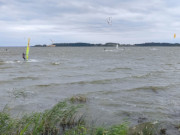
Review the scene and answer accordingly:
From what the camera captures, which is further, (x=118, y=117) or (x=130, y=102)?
(x=130, y=102)

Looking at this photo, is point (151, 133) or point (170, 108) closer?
point (151, 133)

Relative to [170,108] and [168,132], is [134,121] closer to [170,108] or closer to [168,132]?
[168,132]

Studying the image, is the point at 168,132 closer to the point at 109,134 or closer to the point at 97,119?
the point at 97,119

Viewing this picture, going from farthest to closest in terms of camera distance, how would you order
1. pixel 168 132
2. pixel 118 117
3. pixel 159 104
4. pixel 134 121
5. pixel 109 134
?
pixel 159 104
pixel 118 117
pixel 134 121
pixel 168 132
pixel 109 134

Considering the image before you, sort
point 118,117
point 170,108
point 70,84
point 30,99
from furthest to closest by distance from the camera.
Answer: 1. point 70,84
2. point 30,99
3. point 170,108
4. point 118,117

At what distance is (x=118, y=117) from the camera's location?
839 centimetres

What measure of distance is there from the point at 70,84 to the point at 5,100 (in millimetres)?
5555

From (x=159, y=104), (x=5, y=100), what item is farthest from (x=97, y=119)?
(x=5, y=100)

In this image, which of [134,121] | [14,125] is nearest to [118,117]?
[134,121]

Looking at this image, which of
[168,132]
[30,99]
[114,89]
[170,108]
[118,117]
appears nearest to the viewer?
[168,132]

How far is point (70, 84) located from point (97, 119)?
7636 mm

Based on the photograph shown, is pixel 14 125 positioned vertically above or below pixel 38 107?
above

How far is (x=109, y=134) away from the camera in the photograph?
177 inches

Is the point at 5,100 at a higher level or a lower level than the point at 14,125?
lower
